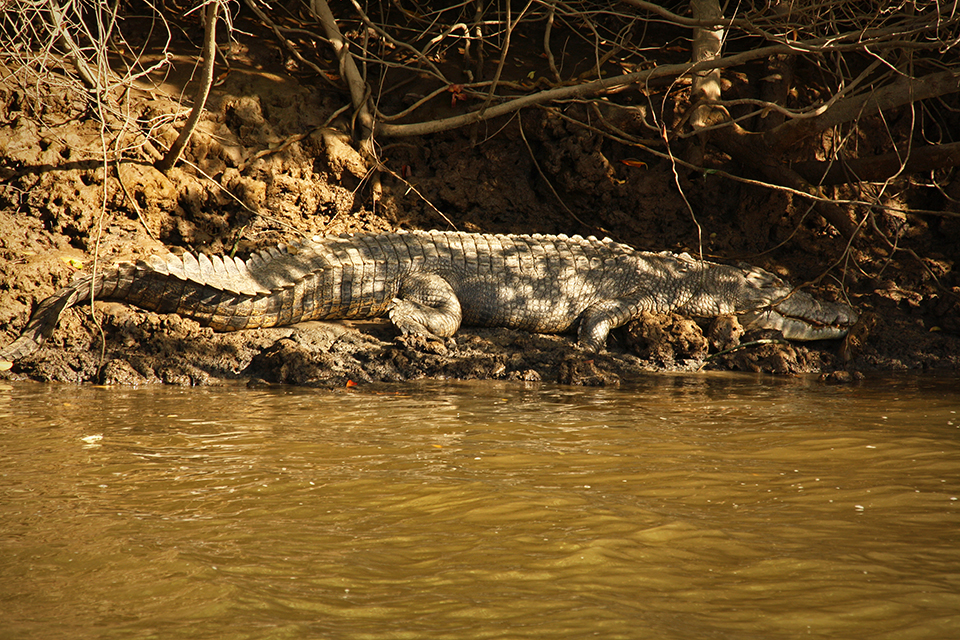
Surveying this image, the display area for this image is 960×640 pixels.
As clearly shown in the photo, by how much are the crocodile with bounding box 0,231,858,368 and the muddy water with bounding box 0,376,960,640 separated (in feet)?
4.67

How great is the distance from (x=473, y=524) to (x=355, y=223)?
547 cm

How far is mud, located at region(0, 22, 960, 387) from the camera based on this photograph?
17.3ft

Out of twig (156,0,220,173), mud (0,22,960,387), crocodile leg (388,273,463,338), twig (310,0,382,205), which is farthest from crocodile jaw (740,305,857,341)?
twig (156,0,220,173)

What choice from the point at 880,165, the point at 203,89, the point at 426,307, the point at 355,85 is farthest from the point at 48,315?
the point at 880,165

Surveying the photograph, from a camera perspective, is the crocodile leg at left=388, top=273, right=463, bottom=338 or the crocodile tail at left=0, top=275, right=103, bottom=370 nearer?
the crocodile tail at left=0, top=275, right=103, bottom=370

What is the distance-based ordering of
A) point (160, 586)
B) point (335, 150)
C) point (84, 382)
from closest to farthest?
point (160, 586) → point (84, 382) → point (335, 150)

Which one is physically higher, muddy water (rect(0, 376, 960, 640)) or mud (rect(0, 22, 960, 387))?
mud (rect(0, 22, 960, 387))

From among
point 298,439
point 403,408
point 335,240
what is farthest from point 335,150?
point 298,439

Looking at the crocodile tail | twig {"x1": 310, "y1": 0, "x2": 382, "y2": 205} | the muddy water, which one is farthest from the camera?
twig {"x1": 310, "y1": 0, "x2": 382, "y2": 205}

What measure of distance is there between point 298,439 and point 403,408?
3.01ft

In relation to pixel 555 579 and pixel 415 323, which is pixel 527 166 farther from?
pixel 555 579

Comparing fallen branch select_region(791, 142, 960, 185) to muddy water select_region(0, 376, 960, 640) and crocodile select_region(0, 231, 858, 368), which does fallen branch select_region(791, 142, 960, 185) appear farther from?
muddy water select_region(0, 376, 960, 640)

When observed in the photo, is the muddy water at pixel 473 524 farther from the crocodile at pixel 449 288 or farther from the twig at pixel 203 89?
the twig at pixel 203 89

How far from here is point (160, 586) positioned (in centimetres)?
183
